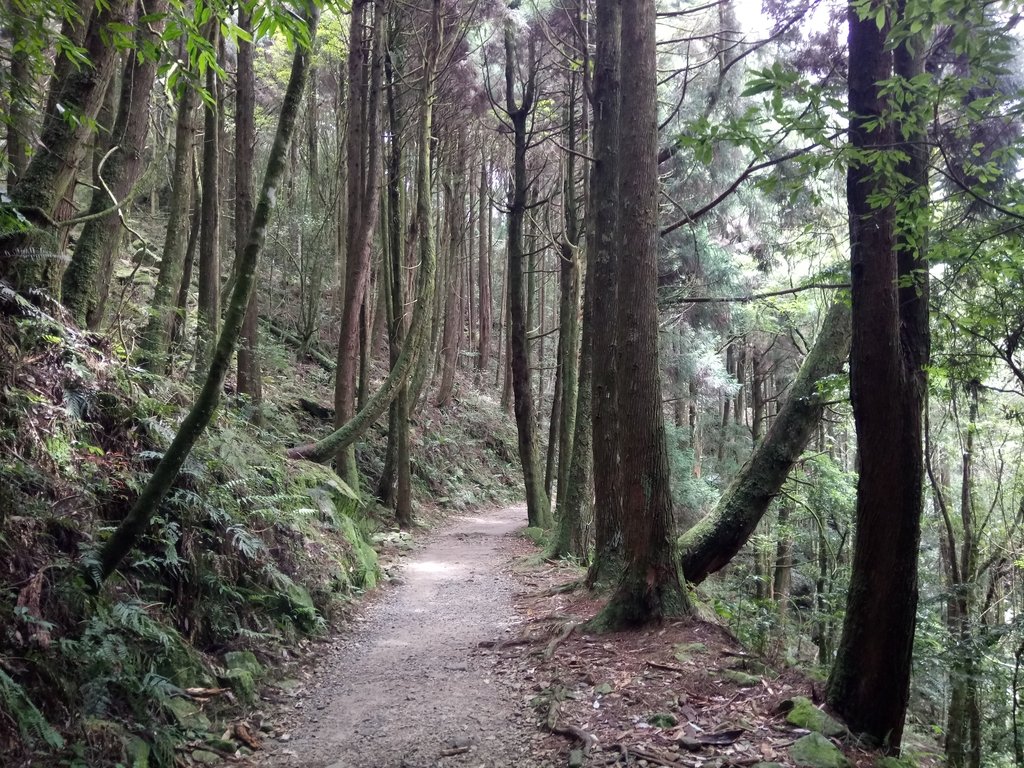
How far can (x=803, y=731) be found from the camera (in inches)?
159

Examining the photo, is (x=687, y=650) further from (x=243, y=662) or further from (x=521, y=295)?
(x=521, y=295)

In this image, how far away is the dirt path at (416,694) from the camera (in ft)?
13.8

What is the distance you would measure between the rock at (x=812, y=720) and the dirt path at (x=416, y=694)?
5.55ft

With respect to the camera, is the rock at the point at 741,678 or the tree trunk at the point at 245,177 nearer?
the rock at the point at 741,678

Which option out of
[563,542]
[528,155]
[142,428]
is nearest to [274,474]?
[142,428]

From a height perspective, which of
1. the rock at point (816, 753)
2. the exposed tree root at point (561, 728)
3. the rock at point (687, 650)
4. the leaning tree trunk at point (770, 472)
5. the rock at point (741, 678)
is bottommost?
the exposed tree root at point (561, 728)

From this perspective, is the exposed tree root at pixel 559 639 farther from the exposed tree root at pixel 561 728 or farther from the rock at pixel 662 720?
the rock at pixel 662 720

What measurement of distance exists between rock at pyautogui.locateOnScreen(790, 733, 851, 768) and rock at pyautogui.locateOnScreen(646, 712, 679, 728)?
0.73m

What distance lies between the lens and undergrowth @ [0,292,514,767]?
11.5 ft

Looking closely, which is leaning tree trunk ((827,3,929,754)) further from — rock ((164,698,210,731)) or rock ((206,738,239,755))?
rock ((164,698,210,731))

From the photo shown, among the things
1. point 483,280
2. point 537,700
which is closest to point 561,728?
point 537,700

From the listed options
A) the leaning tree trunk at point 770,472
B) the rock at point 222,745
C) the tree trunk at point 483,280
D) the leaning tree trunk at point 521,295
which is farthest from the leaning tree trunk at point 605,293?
the tree trunk at point 483,280

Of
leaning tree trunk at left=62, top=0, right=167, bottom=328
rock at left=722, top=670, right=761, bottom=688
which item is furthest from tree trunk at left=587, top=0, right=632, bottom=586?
leaning tree trunk at left=62, top=0, right=167, bottom=328

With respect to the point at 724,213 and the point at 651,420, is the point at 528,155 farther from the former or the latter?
the point at 651,420
